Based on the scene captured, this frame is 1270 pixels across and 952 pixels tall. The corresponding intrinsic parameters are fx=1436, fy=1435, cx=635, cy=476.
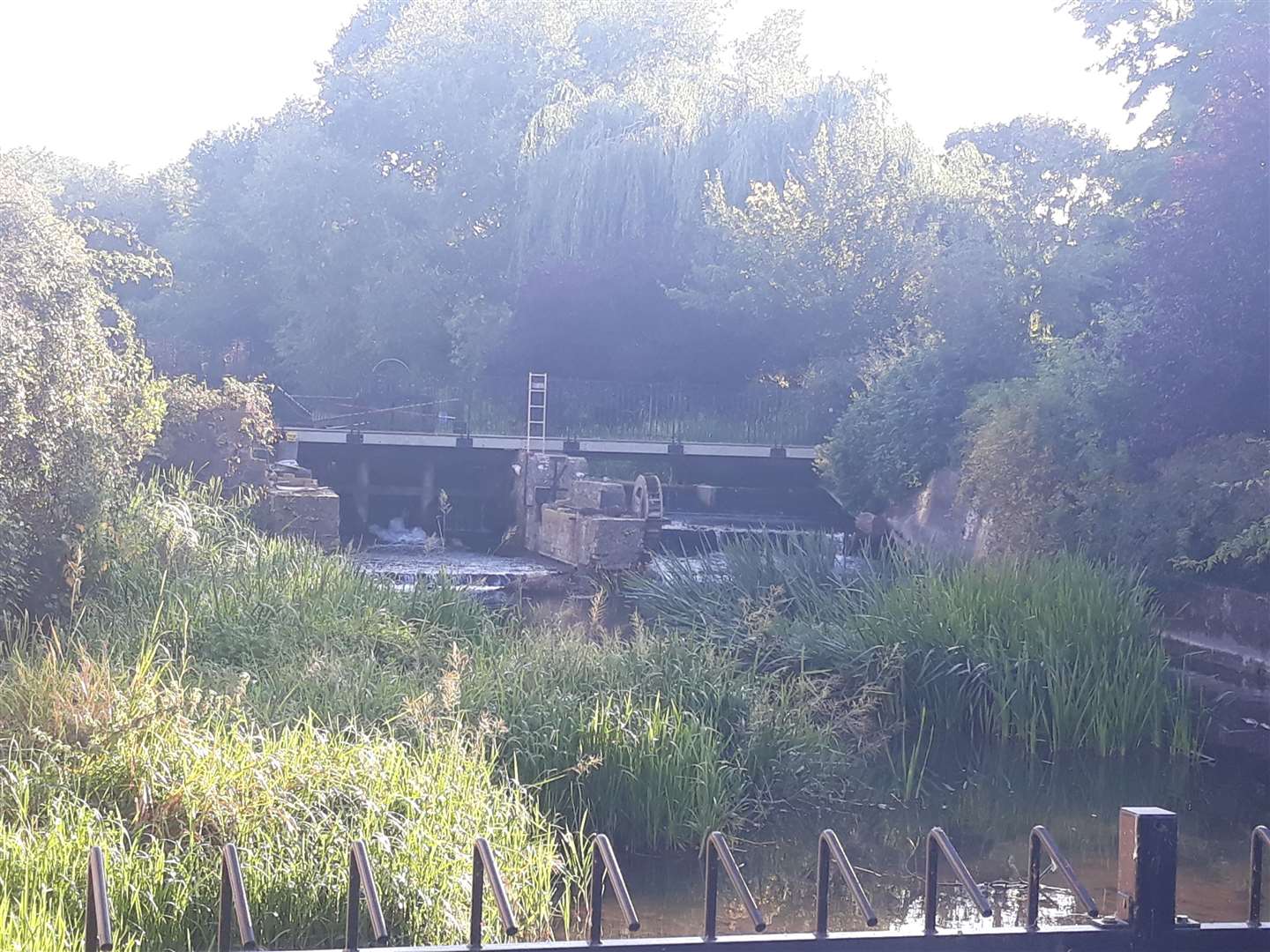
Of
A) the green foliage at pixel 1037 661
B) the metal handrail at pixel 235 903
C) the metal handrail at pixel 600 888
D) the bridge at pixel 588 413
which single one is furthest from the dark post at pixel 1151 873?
the bridge at pixel 588 413

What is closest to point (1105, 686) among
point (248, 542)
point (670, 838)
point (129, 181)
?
point (670, 838)

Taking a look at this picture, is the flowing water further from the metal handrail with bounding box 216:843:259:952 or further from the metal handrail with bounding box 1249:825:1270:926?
the metal handrail with bounding box 216:843:259:952

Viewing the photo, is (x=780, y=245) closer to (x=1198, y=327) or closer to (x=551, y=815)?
(x=1198, y=327)

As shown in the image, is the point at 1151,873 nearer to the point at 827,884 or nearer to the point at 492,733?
the point at 827,884

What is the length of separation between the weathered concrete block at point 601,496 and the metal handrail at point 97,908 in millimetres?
18798

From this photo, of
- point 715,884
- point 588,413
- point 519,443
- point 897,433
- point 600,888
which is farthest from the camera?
point 588,413

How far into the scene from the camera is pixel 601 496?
21641 mm

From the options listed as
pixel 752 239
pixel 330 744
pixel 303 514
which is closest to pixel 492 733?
pixel 330 744

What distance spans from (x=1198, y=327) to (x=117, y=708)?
459 inches

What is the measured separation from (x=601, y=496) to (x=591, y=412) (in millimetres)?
9677

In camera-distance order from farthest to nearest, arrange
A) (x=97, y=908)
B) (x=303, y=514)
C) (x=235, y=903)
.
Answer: (x=303, y=514) < (x=235, y=903) < (x=97, y=908)

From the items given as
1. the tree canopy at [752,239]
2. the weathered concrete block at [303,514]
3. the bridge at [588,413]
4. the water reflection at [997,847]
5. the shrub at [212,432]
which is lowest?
the water reflection at [997,847]

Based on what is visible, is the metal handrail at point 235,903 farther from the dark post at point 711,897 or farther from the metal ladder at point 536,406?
the metal ladder at point 536,406

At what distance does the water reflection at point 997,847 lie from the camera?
6383mm
